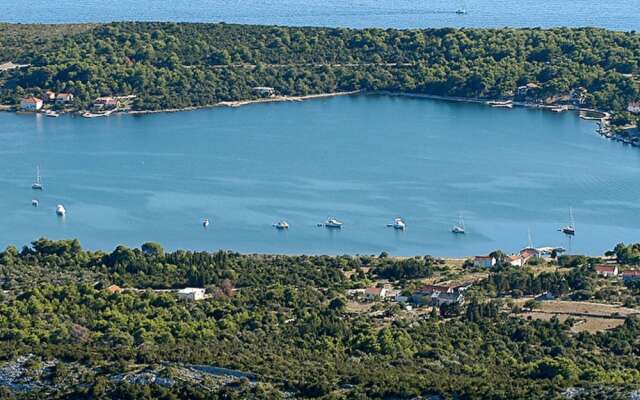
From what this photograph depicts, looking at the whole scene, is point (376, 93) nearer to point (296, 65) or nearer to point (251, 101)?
point (296, 65)

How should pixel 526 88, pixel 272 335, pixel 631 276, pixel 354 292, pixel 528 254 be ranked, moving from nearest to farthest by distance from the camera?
pixel 272 335
pixel 354 292
pixel 631 276
pixel 528 254
pixel 526 88

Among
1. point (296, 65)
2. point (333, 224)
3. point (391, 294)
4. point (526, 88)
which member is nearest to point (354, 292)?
point (391, 294)

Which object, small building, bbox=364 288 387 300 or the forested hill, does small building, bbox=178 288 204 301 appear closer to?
small building, bbox=364 288 387 300

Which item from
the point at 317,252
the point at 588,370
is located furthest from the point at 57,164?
the point at 588,370

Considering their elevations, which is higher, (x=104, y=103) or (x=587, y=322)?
(x=104, y=103)

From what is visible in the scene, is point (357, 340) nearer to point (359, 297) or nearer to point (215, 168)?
point (359, 297)

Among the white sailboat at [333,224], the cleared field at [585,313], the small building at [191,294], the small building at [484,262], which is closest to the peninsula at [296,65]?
the white sailboat at [333,224]

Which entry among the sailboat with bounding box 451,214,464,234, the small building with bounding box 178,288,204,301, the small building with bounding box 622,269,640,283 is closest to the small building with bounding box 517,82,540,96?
the sailboat with bounding box 451,214,464,234
